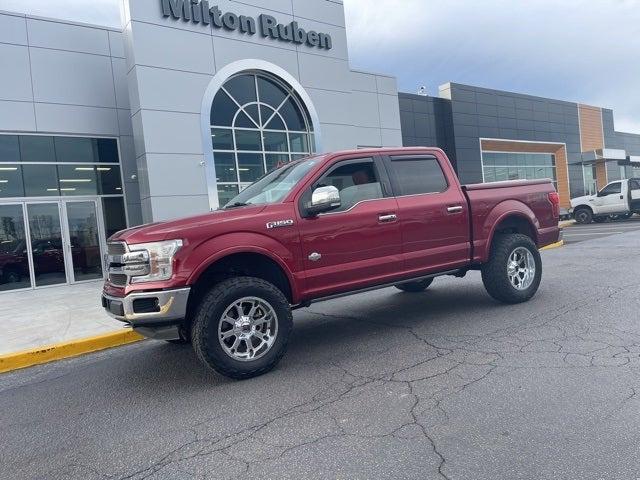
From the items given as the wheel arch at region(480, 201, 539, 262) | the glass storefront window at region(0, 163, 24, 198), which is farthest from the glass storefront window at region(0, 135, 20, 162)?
the wheel arch at region(480, 201, 539, 262)

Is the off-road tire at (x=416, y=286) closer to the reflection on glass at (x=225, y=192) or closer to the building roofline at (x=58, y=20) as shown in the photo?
the reflection on glass at (x=225, y=192)

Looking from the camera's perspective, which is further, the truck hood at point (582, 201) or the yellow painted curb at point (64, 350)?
the truck hood at point (582, 201)

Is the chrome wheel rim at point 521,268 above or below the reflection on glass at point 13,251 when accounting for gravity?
below

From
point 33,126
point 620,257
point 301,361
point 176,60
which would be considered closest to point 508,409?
point 301,361

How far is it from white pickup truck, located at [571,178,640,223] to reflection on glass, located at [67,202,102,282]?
66.7ft

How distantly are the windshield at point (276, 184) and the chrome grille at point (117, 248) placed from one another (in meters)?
1.26

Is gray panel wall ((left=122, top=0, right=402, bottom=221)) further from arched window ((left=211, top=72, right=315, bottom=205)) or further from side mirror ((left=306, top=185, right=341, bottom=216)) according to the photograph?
side mirror ((left=306, top=185, right=341, bottom=216))

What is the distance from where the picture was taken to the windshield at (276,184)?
519 cm

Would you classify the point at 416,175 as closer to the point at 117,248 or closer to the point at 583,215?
the point at 117,248

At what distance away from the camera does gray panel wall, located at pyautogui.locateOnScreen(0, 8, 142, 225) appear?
12906 mm

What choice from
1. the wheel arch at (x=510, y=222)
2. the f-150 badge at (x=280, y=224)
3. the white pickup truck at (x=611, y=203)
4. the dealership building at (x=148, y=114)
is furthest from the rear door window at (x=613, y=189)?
the f-150 badge at (x=280, y=224)

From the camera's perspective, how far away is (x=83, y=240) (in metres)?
14.3

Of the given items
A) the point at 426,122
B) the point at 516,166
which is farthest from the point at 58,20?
the point at 516,166

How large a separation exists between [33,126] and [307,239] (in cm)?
1142
